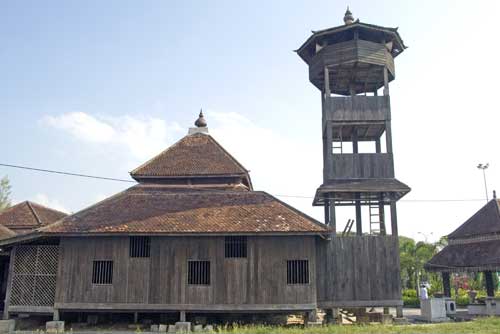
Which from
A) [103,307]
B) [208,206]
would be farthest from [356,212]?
[103,307]

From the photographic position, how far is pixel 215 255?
1884 cm

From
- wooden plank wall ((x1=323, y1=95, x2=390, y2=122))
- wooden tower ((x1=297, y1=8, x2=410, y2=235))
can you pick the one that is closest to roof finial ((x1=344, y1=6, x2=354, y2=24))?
wooden tower ((x1=297, y1=8, x2=410, y2=235))

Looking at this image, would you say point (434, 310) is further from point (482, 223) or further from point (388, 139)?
point (388, 139)

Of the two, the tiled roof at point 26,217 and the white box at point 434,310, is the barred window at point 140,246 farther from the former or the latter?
the white box at point 434,310

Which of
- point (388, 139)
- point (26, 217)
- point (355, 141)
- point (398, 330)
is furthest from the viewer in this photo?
point (26, 217)

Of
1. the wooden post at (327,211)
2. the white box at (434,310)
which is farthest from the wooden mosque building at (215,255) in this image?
the white box at (434,310)

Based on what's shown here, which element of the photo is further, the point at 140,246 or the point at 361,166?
the point at 361,166

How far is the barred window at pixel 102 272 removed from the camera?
18.8 metres

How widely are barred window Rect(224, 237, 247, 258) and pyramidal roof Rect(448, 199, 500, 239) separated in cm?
1352

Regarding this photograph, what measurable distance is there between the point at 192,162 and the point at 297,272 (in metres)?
7.72

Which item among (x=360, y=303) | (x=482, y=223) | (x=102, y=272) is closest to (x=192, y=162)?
(x=102, y=272)

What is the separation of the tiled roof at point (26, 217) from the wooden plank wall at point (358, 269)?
711 inches

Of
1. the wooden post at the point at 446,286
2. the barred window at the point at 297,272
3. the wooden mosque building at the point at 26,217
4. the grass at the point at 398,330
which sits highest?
the wooden mosque building at the point at 26,217

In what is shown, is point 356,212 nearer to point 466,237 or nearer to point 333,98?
point 333,98
